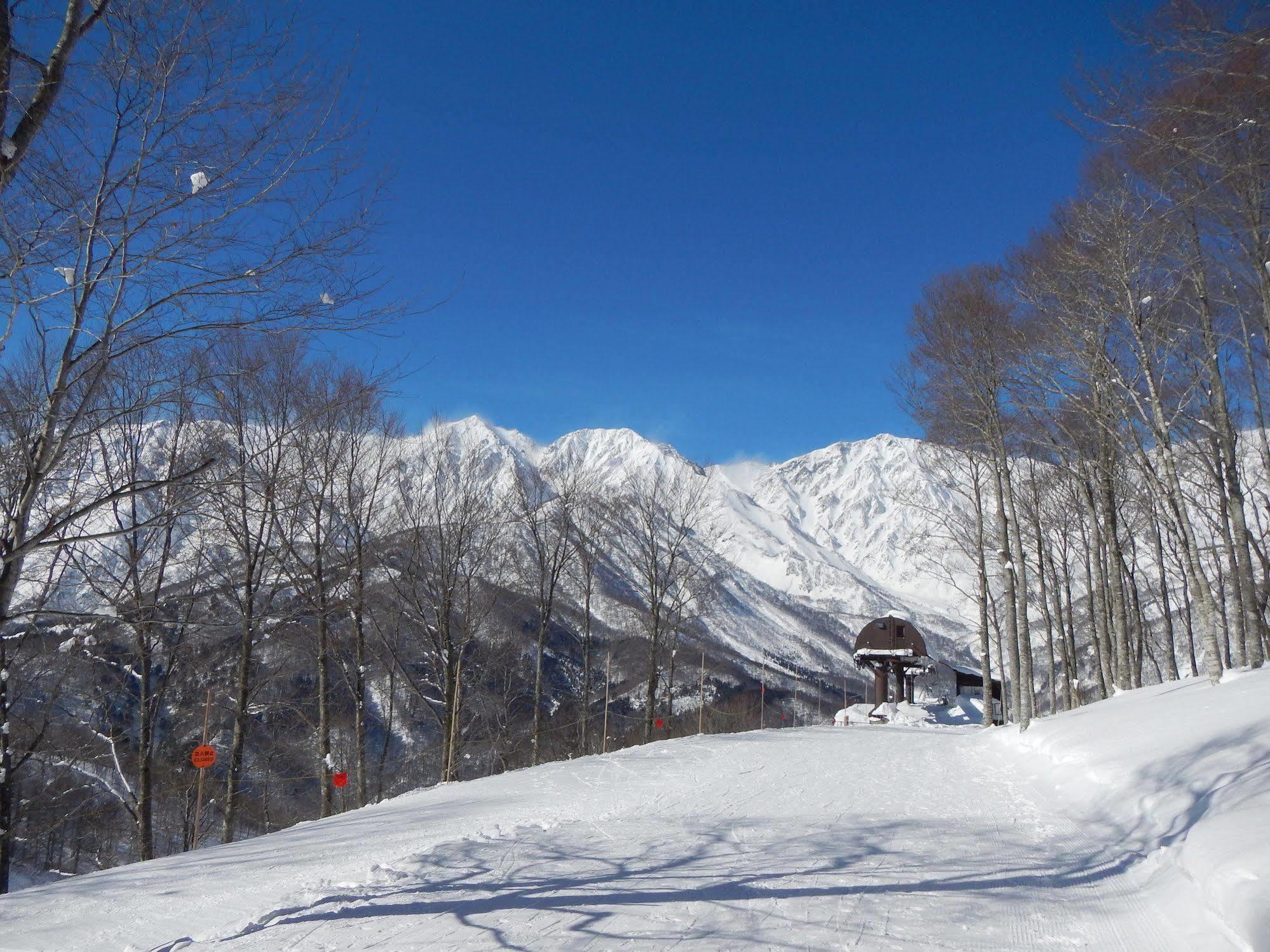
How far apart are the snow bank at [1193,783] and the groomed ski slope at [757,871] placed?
0.03m

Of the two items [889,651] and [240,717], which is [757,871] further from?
[889,651]

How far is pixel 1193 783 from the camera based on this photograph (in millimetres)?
6316

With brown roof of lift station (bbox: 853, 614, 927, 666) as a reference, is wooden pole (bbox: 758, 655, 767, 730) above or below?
below

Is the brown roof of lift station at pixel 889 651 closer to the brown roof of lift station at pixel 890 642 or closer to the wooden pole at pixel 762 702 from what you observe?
the brown roof of lift station at pixel 890 642

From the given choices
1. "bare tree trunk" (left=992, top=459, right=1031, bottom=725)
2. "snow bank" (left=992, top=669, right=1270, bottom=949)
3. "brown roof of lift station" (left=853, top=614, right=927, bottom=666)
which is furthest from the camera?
"brown roof of lift station" (left=853, top=614, right=927, bottom=666)

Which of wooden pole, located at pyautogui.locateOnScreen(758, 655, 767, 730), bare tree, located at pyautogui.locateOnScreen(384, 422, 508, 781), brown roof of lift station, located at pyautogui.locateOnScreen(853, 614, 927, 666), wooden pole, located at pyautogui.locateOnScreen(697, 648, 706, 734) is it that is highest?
bare tree, located at pyautogui.locateOnScreen(384, 422, 508, 781)

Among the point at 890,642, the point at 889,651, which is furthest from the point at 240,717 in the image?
the point at 890,642

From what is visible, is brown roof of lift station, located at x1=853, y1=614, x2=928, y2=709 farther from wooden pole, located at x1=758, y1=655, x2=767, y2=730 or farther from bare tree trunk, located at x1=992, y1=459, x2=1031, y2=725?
bare tree trunk, located at x1=992, y1=459, x2=1031, y2=725

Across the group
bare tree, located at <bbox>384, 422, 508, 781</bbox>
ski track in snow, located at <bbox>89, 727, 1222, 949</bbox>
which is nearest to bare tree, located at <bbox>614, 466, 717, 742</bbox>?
bare tree, located at <bbox>384, 422, 508, 781</bbox>

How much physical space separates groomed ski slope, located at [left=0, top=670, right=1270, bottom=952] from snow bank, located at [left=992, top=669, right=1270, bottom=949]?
0.03 m

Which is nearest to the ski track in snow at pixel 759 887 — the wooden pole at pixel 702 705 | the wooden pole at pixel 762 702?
the wooden pole at pixel 702 705

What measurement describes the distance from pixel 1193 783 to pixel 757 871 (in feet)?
12.4

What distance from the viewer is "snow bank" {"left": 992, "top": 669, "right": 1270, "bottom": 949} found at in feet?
13.2

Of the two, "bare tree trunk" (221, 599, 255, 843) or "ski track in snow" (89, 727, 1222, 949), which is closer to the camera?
"ski track in snow" (89, 727, 1222, 949)
